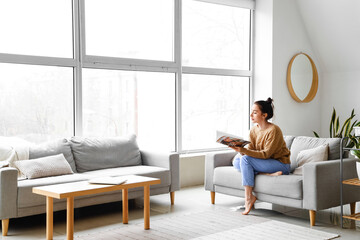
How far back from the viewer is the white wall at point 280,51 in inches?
264

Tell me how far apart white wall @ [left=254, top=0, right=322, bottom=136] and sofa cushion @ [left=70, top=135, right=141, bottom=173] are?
8.24 ft

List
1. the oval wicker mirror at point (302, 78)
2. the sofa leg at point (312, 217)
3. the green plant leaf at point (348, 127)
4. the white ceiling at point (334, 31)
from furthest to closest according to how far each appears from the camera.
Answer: the oval wicker mirror at point (302, 78)
the green plant leaf at point (348, 127)
the white ceiling at point (334, 31)
the sofa leg at point (312, 217)

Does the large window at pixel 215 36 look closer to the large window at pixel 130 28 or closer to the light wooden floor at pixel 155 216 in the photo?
the large window at pixel 130 28

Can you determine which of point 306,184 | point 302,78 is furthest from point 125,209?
point 302,78

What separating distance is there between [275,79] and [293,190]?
9.72 ft

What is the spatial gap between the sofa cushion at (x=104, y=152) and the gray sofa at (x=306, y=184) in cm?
101

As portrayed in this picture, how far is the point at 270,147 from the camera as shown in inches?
172

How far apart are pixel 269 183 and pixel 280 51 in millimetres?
3055

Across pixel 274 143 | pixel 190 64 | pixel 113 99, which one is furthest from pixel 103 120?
pixel 274 143

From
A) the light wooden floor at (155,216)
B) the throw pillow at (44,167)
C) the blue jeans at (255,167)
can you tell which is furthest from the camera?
the blue jeans at (255,167)

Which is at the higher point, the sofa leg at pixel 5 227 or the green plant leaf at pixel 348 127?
the green plant leaf at pixel 348 127

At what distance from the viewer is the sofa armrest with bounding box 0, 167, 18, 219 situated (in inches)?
145

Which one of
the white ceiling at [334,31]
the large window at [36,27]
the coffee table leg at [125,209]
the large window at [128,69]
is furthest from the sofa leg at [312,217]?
the white ceiling at [334,31]

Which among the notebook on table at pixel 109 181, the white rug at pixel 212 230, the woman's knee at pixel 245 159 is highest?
the woman's knee at pixel 245 159
